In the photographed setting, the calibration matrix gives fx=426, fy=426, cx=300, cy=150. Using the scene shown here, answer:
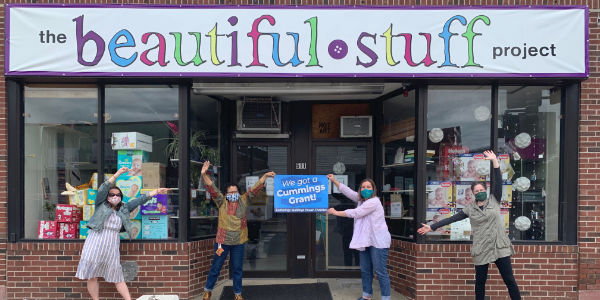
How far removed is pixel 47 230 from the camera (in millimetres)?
6070

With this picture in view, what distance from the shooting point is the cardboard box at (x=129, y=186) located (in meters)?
6.08

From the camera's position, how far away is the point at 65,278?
5.85 meters

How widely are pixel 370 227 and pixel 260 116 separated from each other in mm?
2614

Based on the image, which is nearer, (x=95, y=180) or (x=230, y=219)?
(x=230, y=219)

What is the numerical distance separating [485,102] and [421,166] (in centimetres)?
136

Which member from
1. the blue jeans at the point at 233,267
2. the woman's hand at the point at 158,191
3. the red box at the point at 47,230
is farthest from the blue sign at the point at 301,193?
the red box at the point at 47,230

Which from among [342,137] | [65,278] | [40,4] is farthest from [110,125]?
[342,137]

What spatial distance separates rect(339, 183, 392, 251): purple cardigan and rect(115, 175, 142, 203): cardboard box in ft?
9.89

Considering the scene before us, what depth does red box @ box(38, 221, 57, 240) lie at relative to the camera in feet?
19.8

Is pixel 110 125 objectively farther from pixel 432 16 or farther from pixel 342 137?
pixel 432 16

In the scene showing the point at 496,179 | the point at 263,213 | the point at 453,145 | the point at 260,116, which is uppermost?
the point at 260,116

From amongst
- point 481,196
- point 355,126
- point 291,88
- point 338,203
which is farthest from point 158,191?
point 481,196

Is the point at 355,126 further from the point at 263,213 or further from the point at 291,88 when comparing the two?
the point at 263,213

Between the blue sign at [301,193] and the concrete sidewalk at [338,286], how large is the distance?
1.34 meters
